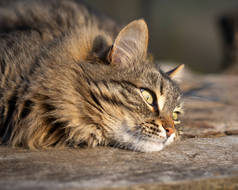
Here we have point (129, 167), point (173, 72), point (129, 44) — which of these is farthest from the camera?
point (173, 72)

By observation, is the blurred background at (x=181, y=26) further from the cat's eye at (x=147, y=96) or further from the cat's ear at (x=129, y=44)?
the cat's eye at (x=147, y=96)

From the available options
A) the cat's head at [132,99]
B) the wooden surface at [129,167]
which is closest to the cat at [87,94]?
the cat's head at [132,99]

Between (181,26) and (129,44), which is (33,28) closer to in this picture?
(129,44)

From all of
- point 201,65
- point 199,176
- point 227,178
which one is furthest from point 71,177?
point 201,65

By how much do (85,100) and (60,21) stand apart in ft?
4.09

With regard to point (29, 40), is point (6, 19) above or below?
above

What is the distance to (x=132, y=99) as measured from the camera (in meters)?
2.13

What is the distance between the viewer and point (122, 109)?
6.84ft

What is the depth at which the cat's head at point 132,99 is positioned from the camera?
206 cm

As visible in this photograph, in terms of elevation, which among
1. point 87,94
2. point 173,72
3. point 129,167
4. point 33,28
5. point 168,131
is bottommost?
point 129,167

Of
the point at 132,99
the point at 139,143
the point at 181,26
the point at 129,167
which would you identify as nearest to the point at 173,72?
the point at 132,99

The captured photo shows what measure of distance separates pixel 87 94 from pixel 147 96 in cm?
39

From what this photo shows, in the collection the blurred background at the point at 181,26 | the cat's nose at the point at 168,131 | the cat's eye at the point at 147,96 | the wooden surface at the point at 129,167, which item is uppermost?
the blurred background at the point at 181,26

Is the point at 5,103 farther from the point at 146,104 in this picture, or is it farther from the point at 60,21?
the point at 60,21
